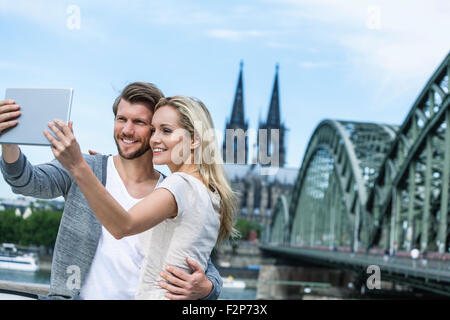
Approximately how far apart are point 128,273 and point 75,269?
18cm

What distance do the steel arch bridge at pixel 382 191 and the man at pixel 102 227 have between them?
1547 centimetres

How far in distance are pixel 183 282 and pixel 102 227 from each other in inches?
16.5

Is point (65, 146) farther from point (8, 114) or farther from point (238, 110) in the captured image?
point (238, 110)

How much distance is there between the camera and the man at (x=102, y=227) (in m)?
2.31

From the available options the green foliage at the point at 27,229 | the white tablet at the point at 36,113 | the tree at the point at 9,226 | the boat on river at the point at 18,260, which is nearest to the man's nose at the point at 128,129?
the white tablet at the point at 36,113

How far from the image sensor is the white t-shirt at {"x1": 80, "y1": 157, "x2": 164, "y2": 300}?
2.46m

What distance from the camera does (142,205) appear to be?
6.82ft

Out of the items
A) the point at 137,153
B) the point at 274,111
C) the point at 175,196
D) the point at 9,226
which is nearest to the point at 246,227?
the point at 274,111

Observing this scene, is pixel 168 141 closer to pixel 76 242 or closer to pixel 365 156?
→ pixel 76 242

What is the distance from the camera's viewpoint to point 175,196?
7.07 feet

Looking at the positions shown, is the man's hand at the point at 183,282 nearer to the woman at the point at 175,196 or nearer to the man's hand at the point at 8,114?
the woman at the point at 175,196

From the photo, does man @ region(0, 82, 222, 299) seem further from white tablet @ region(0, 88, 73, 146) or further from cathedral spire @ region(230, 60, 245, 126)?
cathedral spire @ region(230, 60, 245, 126)

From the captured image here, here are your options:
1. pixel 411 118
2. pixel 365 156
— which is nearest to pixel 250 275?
pixel 365 156

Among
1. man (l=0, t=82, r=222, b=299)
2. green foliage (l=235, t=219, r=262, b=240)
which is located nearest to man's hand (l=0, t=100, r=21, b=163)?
man (l=0, t=82, r=222, b=299)
